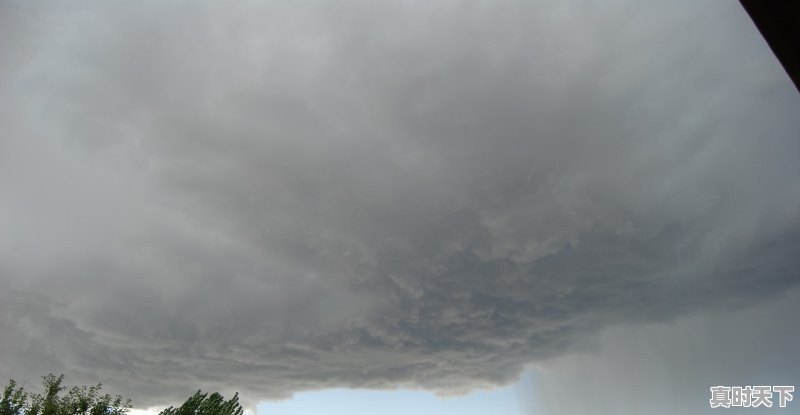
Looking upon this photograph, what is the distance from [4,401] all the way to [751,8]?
232 feet

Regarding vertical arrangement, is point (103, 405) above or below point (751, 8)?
below

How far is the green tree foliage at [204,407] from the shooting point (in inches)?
2758

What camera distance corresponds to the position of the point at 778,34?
4254 millimetres

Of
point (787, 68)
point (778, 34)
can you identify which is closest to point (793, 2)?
point (778, 34)

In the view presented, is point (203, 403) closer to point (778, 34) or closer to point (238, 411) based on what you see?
point (238, 411)

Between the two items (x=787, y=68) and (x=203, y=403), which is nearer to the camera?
(x=787, y=68)

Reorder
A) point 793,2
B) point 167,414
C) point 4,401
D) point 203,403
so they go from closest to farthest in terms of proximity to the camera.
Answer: point 793,2 → point 4,401 → point 167,414 → point 203,403

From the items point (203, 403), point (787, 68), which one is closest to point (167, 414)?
point (203, 403)

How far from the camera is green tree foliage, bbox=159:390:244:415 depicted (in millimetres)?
70062

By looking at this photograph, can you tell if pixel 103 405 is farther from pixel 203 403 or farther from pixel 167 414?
pixel 203 403

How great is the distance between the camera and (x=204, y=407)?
73.4 meters

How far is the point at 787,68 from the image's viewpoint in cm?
461

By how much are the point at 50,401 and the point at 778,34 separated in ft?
231

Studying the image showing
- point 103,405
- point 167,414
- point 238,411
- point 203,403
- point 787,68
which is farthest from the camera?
point 238,411
